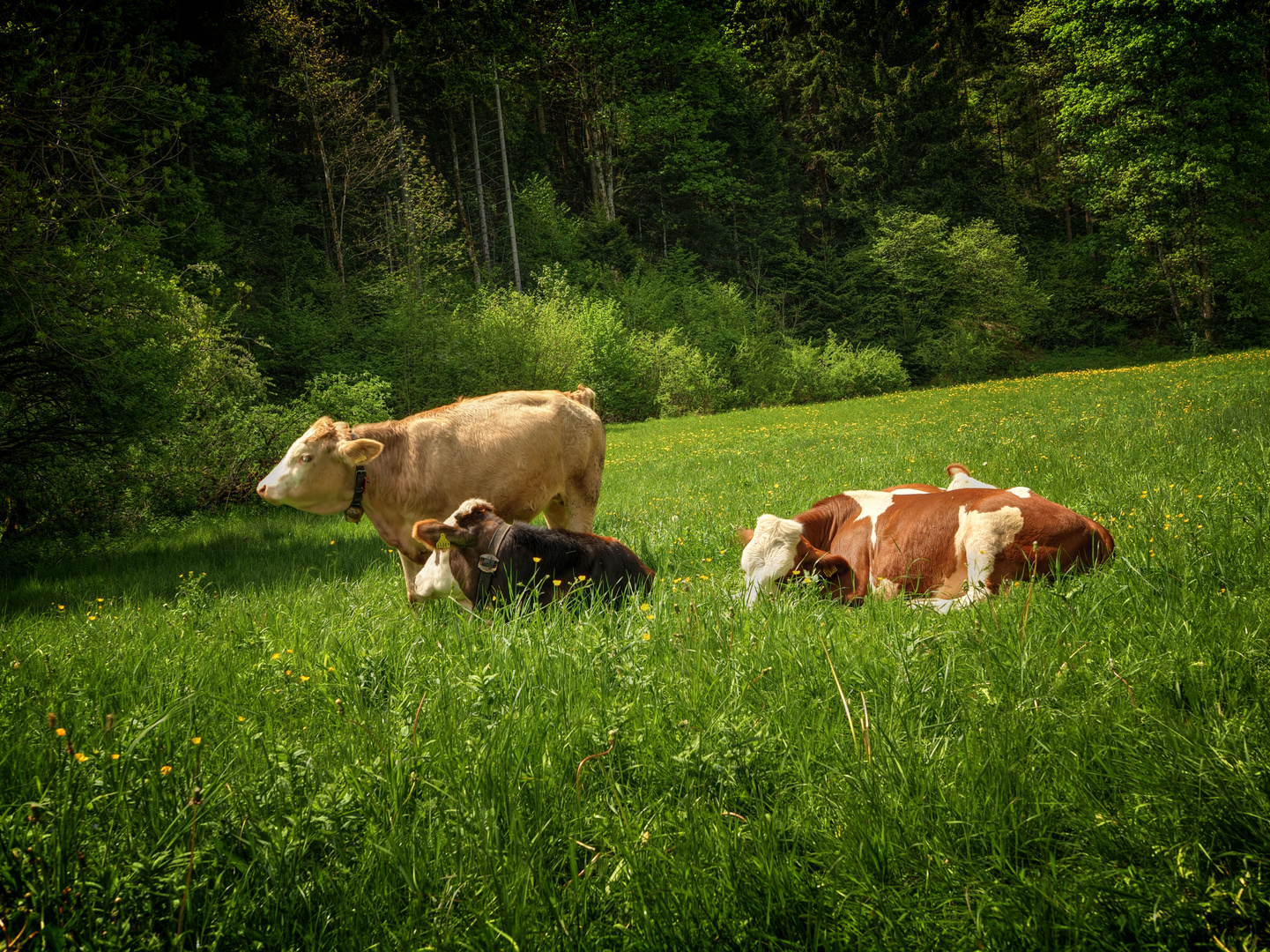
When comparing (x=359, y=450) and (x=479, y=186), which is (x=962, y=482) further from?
(x=479, y=186)

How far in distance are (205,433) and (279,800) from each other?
12266mm

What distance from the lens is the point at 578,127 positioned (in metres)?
46.9

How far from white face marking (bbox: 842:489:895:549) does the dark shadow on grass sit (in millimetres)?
3337

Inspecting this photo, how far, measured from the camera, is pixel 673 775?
2.00 metres

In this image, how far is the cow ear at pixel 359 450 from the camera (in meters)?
5.36

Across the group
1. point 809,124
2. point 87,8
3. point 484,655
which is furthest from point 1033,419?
point 809,124

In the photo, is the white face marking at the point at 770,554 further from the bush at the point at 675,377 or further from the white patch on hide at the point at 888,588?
the bush at the point at 675,377

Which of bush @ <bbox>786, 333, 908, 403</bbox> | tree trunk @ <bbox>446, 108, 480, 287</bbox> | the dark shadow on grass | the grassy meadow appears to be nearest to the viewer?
the grassy meadow

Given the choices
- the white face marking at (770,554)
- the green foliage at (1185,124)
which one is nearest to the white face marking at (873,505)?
the white face marking at (770,554)

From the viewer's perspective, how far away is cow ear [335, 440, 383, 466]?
536 cm

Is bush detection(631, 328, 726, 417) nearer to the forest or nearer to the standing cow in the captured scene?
the forest

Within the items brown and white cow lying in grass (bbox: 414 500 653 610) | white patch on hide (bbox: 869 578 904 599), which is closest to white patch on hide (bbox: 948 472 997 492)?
white patch on hide (bbox: 869 578 904 599)

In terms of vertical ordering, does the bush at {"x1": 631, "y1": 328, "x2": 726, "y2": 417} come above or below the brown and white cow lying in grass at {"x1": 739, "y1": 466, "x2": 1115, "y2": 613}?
below

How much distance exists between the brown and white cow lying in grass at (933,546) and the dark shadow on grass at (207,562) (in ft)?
9.45
